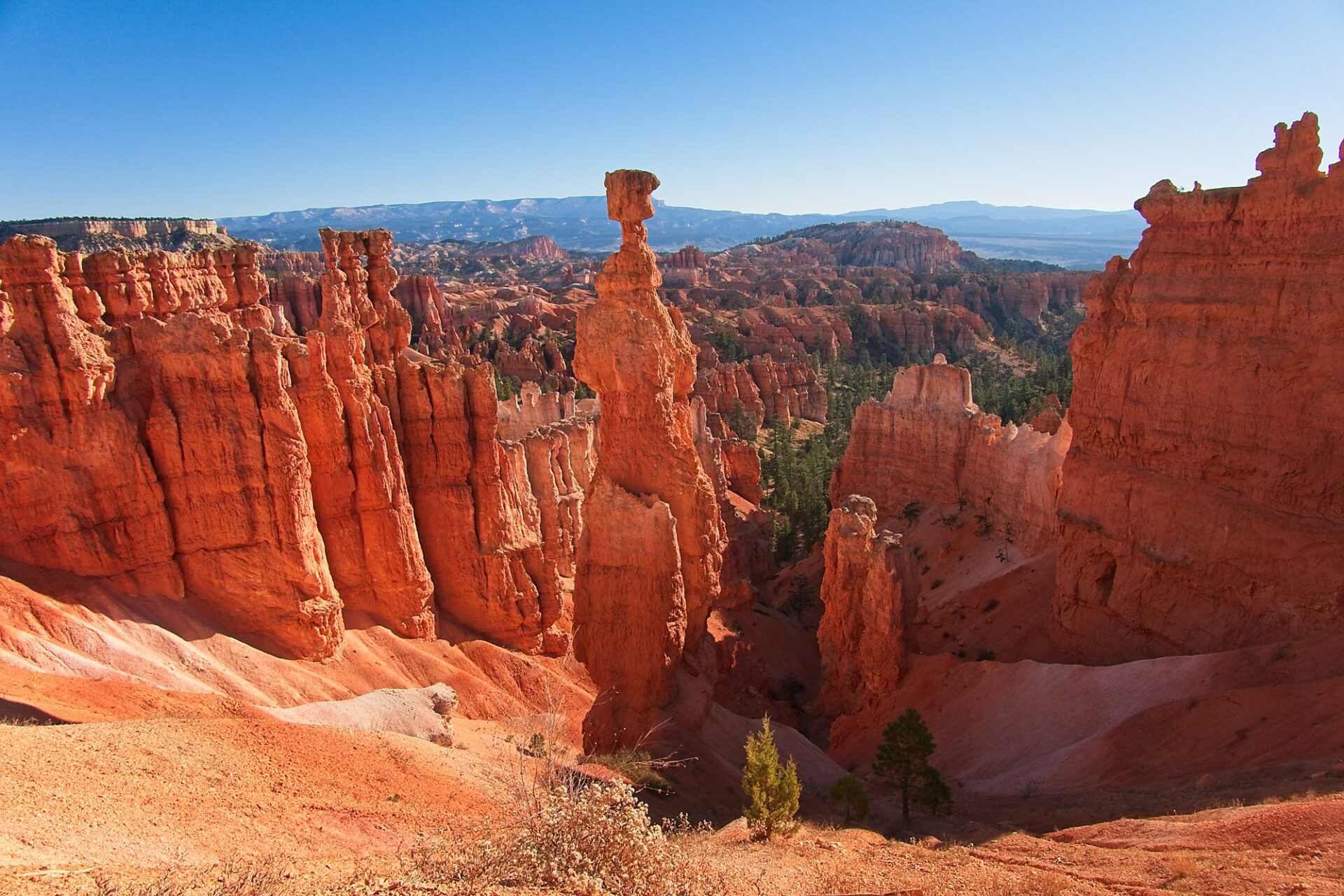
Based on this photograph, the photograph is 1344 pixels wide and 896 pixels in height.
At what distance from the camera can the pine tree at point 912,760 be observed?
49.9 ft

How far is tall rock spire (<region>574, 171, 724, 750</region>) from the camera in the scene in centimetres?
1700

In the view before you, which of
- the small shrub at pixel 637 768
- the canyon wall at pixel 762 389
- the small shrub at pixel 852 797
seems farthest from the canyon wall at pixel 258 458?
the canyon wall at pixel 762 389

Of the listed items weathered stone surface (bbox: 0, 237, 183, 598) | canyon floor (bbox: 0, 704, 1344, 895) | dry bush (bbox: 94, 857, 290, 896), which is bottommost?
canyon floor (bbox: 0, 704, 1344, 895)

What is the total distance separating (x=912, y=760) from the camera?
1579cm

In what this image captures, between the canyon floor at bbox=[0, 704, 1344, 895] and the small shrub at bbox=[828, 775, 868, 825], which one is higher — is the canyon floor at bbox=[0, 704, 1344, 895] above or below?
above

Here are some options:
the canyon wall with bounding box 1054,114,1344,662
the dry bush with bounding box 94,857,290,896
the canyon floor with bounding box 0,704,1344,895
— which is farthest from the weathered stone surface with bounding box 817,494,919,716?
the dry bush with bounding box 94,857,290,896

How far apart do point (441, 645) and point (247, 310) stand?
12.6m

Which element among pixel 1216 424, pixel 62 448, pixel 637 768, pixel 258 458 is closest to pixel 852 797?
pixel 637 768

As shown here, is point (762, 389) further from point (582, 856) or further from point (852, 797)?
point (582, 856)

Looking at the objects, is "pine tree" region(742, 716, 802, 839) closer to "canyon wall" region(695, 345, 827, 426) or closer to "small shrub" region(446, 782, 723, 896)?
"small shrub" region(446, 782, 723, 896)

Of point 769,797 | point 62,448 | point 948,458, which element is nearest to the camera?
point 769,797

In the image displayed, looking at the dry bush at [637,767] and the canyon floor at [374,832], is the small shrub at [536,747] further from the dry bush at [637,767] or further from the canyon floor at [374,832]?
the dry bush at [637,767]

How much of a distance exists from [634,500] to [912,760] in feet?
24.2

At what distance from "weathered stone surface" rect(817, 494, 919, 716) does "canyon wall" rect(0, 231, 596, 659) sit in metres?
7.94
